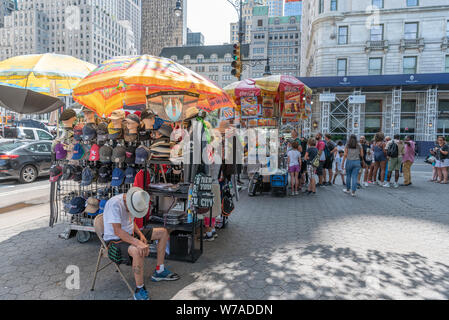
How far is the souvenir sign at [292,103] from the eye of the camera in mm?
9992

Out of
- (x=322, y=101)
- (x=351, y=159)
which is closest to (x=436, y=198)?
(x=351, y=159)

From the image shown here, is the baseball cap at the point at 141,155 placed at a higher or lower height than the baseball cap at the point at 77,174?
higher

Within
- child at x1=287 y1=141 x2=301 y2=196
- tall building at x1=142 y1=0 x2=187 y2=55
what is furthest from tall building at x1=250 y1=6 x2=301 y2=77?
child at x1=287 y1=141 x2=301 y2=196

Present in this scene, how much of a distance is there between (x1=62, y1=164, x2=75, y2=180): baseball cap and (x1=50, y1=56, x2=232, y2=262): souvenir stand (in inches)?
0.6

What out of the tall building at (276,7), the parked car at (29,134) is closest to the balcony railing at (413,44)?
the parked car at (29,134)

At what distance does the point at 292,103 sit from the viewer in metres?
10.0

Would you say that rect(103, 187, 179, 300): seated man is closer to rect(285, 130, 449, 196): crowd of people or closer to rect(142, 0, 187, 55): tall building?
rect(285, 130, 449, 196): crowd of people

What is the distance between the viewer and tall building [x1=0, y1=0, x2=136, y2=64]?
11662 centimetres

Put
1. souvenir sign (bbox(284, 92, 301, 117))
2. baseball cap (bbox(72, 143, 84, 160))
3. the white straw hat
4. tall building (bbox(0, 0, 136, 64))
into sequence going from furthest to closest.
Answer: tall building (bbox(0, 0, 136, 64)), souvenir sign (bbox(284, 92, 301, 117)), baseball cap (bbox(72, 143, 84, 160)), the white straw hat

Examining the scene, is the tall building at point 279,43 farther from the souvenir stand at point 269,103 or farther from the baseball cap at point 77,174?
the baseball cap at point 77,174

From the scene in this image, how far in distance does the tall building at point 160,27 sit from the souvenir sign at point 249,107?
153105 millimetres

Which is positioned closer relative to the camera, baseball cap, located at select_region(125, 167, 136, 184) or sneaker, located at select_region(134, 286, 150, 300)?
sneaker, located at select_region(134, 286, 150, 300)

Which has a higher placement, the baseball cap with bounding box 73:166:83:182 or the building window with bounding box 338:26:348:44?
the building window with bounding box 338:26:348:44
